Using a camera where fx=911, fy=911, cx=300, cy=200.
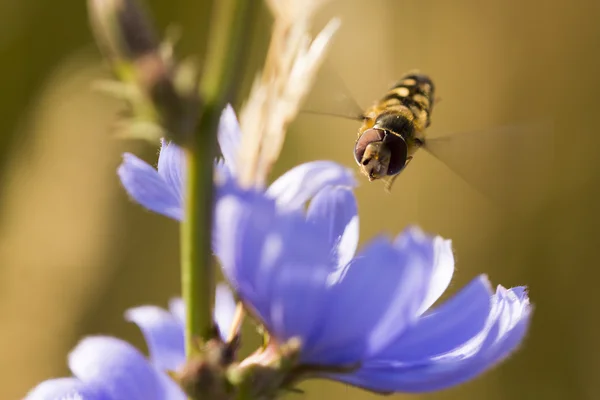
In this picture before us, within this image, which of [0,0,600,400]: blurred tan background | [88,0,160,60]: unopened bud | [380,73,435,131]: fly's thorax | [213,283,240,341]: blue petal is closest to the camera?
[88,0,160,60]: unopened bud

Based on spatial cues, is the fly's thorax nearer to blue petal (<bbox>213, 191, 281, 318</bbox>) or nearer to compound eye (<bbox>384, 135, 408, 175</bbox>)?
compound eye (<bbox>384, 135, 408, 175</bbox>)

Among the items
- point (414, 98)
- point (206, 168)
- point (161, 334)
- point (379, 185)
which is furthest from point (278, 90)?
point (379, 185)

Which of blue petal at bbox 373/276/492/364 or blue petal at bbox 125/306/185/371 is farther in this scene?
blue petal at bbox 125/306/185/371

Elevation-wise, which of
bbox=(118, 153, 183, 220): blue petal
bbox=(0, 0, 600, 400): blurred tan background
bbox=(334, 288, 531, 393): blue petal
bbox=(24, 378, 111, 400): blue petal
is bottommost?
bbox=(24, 378, 111, 400): blue petal

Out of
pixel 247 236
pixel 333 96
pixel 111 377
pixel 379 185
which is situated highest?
pixel 379 185

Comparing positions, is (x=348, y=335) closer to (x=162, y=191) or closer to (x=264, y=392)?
(x=264, y=392)

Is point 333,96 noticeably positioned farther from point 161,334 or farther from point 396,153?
point 161,334

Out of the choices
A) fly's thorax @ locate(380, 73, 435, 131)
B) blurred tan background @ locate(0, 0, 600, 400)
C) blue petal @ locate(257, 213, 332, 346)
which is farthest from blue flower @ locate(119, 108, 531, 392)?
blurred tan background @ locate(0, 0, 600, 400)
